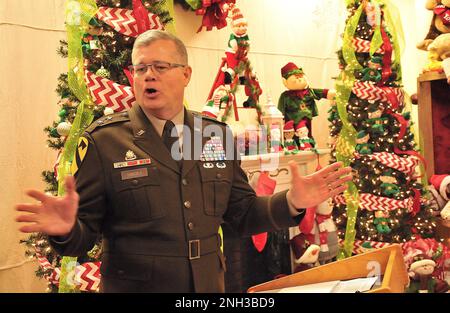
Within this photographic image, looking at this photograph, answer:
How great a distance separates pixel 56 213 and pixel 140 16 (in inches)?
52.1

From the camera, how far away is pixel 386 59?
3.98 m

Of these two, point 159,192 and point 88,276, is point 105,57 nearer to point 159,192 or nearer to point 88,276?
point 88,276

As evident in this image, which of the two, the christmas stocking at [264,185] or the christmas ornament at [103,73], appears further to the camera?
the christmas stocking at [264,185]

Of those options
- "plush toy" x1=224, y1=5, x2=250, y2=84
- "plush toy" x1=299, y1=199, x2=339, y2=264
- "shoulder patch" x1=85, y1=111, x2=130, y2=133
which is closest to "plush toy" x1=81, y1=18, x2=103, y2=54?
"shoulder patch" x1=85, y1=111, x2=130, y2=133

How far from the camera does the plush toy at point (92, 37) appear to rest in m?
2.44

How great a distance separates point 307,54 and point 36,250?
311 centimetres

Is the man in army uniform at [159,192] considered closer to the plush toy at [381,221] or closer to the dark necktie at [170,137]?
the dark necktie at [170,137]

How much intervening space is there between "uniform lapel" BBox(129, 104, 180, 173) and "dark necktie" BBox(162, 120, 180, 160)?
0.8 inches

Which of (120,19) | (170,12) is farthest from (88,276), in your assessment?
(170,12)

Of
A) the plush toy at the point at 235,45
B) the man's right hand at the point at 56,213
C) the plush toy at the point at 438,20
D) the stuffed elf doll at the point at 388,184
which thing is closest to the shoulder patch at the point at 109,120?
the man's right hand at the point at 56,213

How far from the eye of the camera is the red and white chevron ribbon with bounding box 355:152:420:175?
12.7 feet

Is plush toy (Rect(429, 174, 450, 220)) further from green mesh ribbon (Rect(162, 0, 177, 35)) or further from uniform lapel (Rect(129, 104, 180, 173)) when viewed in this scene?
uniform lapel (Rect(129, 104, 180, 173))
